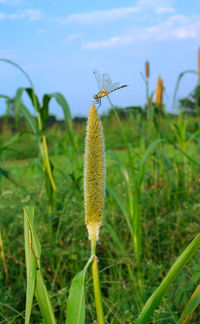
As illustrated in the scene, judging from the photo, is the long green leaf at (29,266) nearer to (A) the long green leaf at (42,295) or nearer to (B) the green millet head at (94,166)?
(A) the long green leaf at (42,295)

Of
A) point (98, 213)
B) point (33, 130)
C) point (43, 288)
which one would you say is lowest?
point (43, 288)

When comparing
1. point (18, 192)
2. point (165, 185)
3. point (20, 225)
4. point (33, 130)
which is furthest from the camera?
point (18, 192)

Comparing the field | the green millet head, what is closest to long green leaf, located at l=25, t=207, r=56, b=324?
the green millet head

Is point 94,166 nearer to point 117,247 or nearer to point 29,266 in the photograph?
point 29,266

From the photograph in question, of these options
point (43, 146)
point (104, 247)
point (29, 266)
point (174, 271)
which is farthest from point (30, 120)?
point (174, 271)

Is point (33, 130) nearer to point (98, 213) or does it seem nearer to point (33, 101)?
point (33, 101)

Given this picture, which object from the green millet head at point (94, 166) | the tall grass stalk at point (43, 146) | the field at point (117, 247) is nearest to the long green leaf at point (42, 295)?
the green millet head at point (94, 166)

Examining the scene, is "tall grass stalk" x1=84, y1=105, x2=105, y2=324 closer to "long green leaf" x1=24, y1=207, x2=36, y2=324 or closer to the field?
"long green leaf" x1=24, y1=207, x2=36, y2=324

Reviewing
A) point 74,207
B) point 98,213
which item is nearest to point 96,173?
point 98,213
